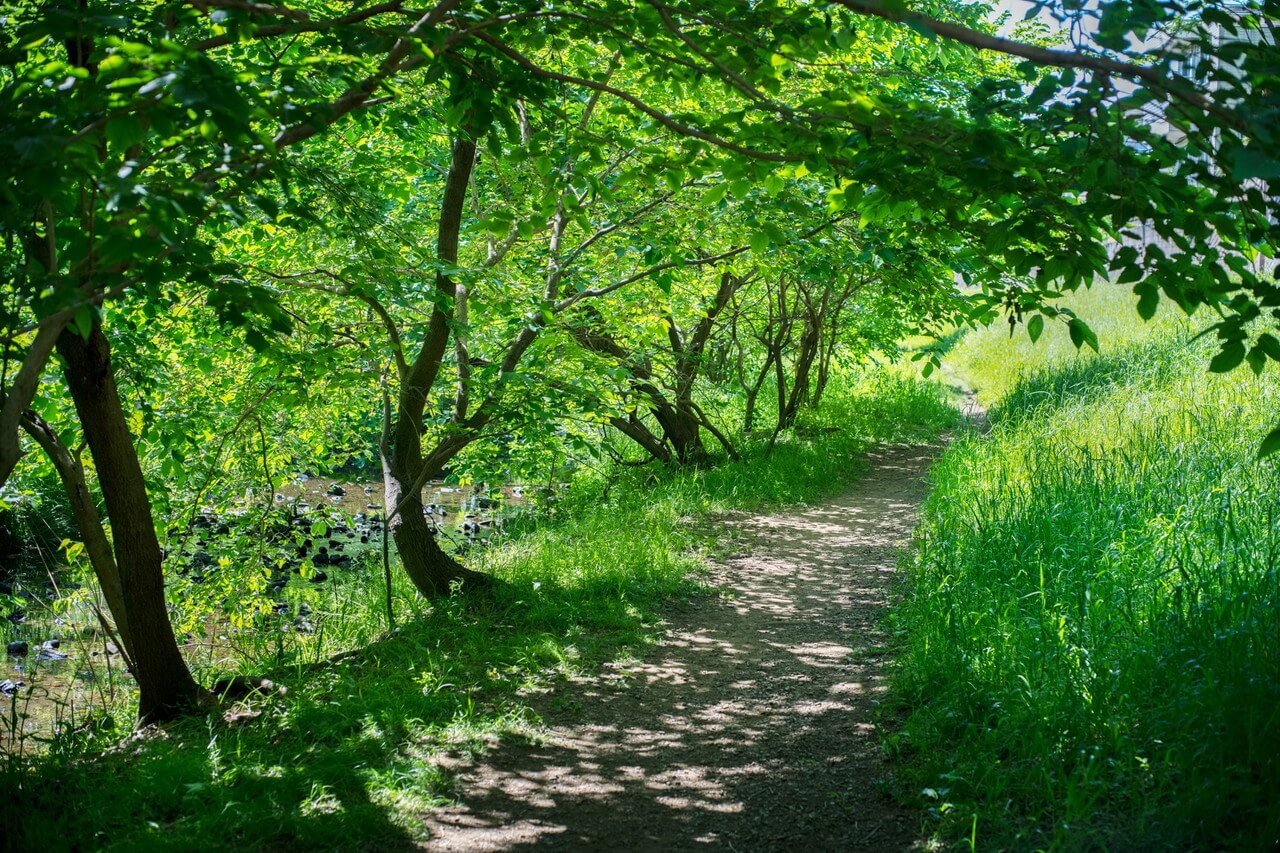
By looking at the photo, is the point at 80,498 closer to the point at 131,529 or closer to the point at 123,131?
the point at 131,529

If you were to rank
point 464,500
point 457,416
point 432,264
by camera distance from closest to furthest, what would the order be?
point 432,264
point 457,416
point 464,500

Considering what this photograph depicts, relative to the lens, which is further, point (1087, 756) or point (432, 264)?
A: point (432, 264)

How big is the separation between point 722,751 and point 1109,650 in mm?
1659

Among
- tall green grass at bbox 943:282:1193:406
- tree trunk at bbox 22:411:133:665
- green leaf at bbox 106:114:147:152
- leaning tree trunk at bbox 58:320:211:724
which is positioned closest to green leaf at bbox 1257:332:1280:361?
green leaf at bbox 106:114:147:152

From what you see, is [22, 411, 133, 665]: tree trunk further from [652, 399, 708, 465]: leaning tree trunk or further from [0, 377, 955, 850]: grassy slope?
[652, 399, 708, 465]: leaning tree trunk

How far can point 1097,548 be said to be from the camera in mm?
4535

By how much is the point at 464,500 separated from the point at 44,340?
10.3 metres

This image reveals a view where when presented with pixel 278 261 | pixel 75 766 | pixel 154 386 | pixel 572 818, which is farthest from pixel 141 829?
pixel 278 261

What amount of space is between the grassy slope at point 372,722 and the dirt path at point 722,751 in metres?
0.23

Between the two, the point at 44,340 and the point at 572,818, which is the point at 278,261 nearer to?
the point at 44,340

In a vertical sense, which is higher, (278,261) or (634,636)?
(278,261)

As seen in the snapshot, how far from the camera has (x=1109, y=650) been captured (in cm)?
355

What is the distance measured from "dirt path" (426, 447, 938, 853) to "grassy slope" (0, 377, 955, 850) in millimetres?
235

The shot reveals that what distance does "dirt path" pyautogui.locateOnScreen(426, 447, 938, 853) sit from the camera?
338 centimetres
